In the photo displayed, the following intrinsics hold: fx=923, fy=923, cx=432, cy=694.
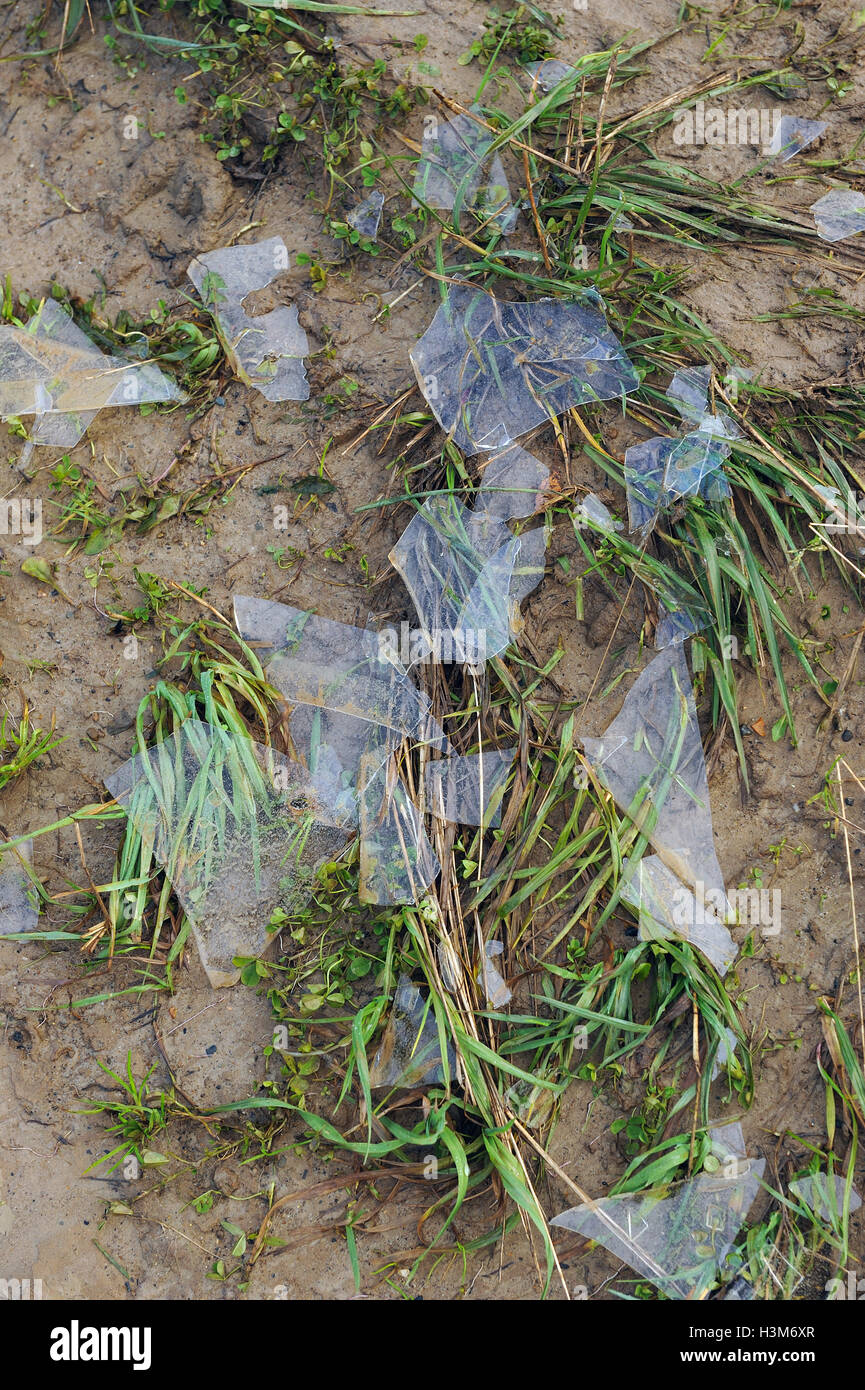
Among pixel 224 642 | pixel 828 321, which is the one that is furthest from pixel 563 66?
pixel 224 642

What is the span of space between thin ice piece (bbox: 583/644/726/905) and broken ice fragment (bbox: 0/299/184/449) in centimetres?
144

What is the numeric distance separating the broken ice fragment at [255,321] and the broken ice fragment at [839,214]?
139 cm

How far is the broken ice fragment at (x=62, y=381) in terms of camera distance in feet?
8.01

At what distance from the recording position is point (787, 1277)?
82.7 inches

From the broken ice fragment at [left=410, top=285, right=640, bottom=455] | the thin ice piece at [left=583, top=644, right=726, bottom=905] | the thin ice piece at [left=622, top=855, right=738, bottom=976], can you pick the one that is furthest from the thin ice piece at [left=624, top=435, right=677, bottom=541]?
the thin ice piece at [left=622, top=855, right=738, bottom=976]

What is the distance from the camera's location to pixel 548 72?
2.45 m

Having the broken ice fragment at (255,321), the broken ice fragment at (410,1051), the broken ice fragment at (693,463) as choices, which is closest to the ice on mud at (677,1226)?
the broken ice fragment at (410,1051)

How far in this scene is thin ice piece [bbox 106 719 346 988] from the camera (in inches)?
87.4

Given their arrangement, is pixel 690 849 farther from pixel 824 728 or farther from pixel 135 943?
pixel 135 943

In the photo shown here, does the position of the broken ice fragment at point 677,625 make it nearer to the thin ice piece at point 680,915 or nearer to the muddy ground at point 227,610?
the muddy ground at point 227,610

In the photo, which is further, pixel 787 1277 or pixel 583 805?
pixel 583 805

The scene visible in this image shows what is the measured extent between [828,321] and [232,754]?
187 centimetres

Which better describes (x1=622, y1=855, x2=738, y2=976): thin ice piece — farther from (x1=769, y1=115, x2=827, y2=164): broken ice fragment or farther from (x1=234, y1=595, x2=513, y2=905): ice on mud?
(x1=769, y1=115, x2=827, y2=164): broken ice fragment

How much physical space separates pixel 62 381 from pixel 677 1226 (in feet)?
8.47
